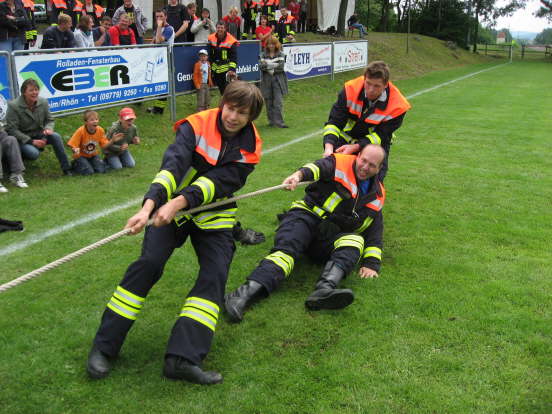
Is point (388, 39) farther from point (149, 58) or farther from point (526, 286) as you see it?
point (526, 286)

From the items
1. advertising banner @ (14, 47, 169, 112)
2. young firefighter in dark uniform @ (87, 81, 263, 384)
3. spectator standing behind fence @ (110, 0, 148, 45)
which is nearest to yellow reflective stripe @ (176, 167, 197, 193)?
young firefighter in dark uniform @ (87, 81, 263, 384)

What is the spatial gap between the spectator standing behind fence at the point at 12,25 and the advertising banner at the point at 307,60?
25.0 feet

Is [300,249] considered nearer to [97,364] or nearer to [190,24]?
[97,364]

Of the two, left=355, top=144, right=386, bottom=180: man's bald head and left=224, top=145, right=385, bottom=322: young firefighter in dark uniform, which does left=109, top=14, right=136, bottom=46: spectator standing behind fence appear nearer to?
left=224, top=145, right=385, bottom=322: young firefighter in dark uniform

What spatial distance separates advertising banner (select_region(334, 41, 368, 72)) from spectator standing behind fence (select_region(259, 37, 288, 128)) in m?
7.90

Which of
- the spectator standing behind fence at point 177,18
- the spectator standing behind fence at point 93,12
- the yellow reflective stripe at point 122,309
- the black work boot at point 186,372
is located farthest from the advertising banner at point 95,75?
the black work boot at point 186,372

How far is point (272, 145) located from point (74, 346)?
7.46 m

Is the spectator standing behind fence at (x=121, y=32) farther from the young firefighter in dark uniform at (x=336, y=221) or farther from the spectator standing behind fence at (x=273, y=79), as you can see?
the young firefighter in dark uniform at (x=336, y=221)

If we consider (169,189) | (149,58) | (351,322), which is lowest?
(351,322)

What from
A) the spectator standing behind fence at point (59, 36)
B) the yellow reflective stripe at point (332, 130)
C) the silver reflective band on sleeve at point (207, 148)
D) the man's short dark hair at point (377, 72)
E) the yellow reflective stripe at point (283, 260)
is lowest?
→ the yellow reflective stripe at point (283, 260)

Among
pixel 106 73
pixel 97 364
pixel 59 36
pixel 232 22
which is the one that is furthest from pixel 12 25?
pixel 97 364

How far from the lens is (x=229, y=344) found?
3930 millimetres

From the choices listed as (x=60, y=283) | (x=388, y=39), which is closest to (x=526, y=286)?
(x=60, y=283)

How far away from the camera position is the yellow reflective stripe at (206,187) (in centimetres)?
362
